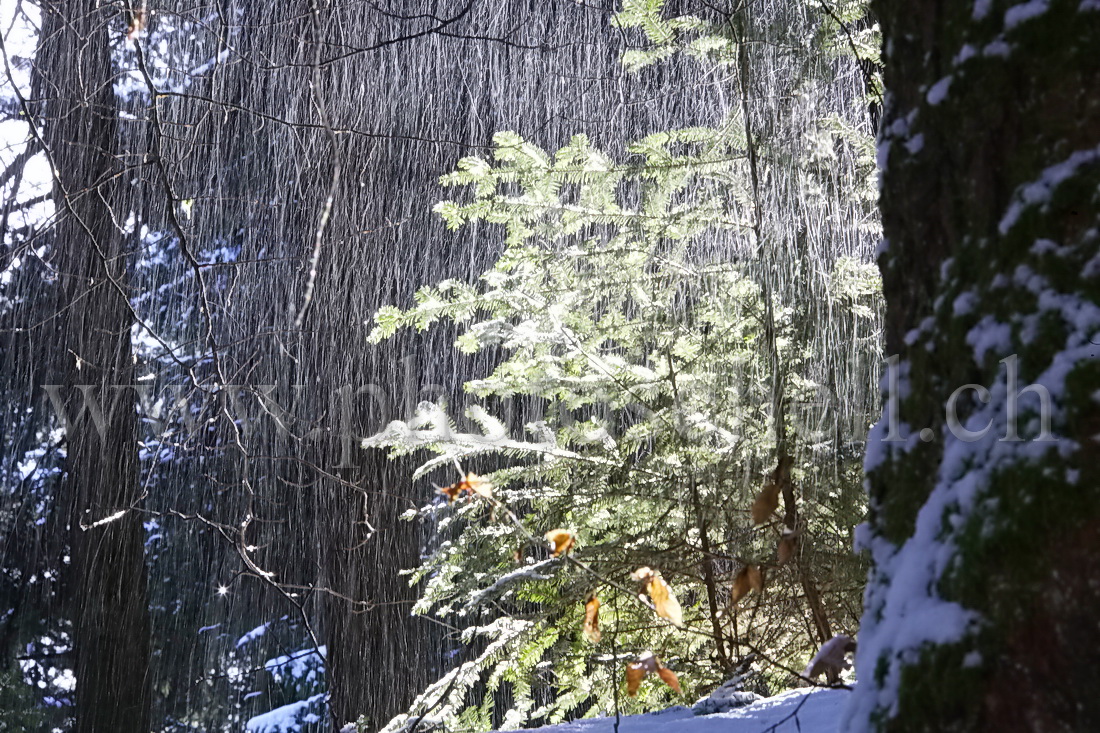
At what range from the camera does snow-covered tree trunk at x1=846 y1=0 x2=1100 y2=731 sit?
88cm

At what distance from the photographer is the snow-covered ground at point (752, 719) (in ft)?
6.90

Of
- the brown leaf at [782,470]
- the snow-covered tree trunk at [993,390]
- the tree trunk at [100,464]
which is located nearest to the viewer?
the snow-covered tree trunk at [993,390]

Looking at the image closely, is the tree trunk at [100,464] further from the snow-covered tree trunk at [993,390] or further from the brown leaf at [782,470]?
the snow-covered tree trunk at [993,390]

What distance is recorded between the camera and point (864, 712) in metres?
1.04

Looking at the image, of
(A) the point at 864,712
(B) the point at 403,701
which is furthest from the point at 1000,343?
(B) the point at 403,701

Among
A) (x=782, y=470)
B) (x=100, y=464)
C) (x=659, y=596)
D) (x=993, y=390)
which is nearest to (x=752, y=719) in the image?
(x=659, y=596)

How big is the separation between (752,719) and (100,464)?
5.57 m

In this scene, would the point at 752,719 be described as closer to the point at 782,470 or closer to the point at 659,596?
the point at 659,596

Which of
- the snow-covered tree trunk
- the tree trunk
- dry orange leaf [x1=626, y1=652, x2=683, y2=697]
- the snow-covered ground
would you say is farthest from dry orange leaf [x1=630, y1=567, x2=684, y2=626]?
the tree trunk

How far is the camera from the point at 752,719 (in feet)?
7.33

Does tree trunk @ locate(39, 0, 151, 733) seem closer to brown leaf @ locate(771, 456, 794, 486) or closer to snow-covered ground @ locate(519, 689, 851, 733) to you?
snow-covered ground @ locate(519, 689, 851, 733)

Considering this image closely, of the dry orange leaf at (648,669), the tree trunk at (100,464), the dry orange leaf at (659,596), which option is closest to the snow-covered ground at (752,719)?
the dry orange leaf at (648,669)

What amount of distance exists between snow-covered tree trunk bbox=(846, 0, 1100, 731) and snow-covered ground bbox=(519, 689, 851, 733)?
43.0 inches

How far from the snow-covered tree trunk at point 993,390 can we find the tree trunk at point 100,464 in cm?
579
